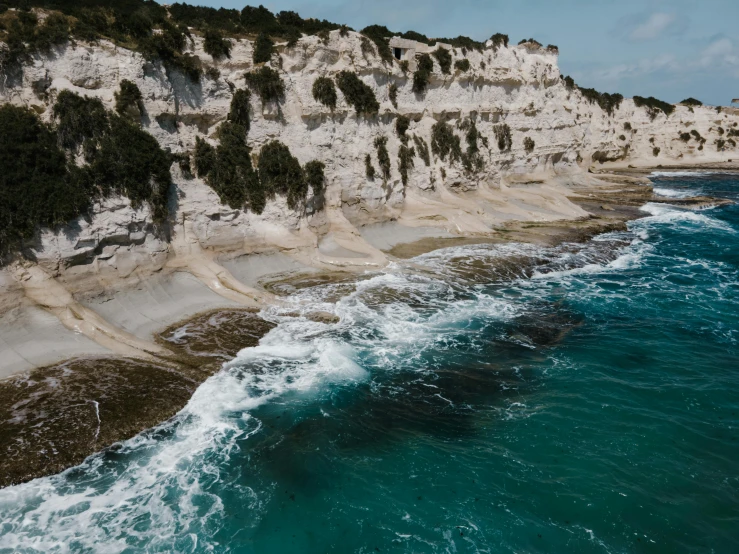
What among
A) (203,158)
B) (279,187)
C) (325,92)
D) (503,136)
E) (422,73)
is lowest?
(279,187)

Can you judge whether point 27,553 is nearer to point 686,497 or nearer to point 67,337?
point 67,337

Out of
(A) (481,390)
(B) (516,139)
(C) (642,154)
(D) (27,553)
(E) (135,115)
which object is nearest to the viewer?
(D) (27,553)

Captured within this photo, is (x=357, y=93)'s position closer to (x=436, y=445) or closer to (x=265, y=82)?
(x=265, y=82)

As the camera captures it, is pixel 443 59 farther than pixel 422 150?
Yes

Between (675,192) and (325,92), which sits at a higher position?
(325,92)

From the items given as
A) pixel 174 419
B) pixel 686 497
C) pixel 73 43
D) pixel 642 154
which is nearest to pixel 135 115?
pixel 73 43

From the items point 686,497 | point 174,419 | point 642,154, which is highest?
point 642,154

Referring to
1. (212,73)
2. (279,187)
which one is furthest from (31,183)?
(279,187)
